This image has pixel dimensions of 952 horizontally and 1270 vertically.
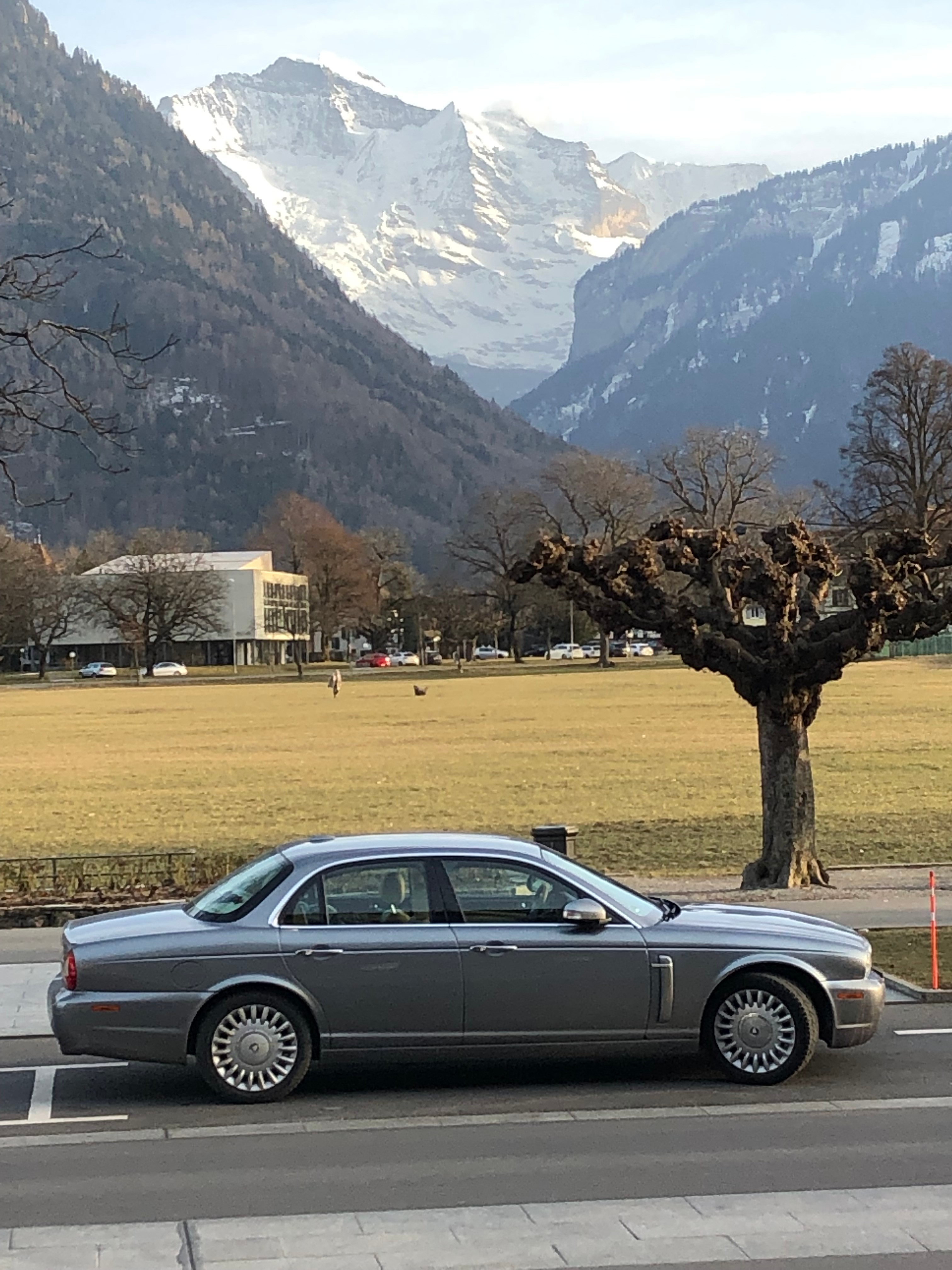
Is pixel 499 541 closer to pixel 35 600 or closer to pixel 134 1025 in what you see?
pixel 35 600

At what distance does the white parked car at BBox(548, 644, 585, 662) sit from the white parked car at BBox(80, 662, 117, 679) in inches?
1260

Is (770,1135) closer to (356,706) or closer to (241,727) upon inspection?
(241,727)

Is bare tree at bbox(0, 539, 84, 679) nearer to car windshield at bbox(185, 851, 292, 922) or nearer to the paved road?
car windshield at bbox(185, 851, 292, 922)

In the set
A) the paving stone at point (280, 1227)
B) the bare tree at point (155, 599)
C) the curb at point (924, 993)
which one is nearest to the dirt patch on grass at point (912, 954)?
the curb at point (924, 993)

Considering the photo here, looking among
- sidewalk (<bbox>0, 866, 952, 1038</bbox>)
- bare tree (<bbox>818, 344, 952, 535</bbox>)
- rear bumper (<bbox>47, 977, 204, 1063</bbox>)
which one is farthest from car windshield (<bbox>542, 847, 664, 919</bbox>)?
bare tree (<bbox>818, 344, 952, 535</bbox>)

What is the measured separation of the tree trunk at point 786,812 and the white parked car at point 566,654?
321 ft

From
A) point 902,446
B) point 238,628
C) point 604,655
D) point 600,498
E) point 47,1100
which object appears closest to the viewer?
point 47,1100

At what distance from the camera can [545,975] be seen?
906cm

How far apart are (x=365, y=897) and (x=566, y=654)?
374 ft

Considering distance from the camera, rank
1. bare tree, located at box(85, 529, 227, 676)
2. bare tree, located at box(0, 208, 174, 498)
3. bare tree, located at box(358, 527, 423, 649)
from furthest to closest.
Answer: bare tree, located at box(358, 527, 423, 649), bare tree, located at box(85, 529, 227, 676), bare tree, located at box(0, 208, 174, 498)

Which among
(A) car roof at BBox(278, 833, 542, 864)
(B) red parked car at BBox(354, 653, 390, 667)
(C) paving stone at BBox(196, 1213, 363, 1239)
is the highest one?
(B) red parked car at BBox(354, 653, 390, 667)

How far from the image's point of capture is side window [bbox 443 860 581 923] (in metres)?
9.23

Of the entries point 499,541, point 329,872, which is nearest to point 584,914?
point 329,872

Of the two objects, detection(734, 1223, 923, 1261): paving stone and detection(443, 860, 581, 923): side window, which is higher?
detection(443, 860, 581, 923): side window
